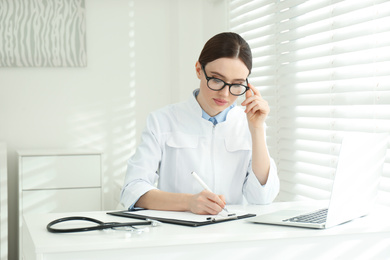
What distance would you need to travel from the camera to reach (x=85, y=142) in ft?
14.1

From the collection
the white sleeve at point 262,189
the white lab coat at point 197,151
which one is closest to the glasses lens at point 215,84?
the white lab coat at point 197,151

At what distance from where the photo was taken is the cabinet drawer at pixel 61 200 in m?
3.74

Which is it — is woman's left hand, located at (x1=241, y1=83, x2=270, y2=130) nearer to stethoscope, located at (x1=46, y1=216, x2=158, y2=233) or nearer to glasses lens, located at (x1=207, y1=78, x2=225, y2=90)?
glasses lens, located at (x1=207, y1=78, x2=225, y2=90)

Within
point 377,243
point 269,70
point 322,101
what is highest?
point 269,70

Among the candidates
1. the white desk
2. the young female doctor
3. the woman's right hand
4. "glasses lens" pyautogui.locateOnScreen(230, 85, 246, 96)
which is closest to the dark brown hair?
the young female doctor

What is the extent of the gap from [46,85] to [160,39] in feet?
3.37

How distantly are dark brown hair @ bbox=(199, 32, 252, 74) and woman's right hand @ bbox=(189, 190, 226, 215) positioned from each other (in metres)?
0.57

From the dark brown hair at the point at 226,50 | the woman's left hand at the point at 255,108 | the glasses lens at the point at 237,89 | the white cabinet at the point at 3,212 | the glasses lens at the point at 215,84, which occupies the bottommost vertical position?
the white cabinet at the point at 3,212

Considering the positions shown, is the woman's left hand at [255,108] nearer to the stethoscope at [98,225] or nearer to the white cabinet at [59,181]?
the stethoscope at [98,225]

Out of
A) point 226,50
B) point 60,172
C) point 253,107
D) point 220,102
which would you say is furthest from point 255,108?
point 60,172

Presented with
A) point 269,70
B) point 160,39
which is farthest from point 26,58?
point 269,70

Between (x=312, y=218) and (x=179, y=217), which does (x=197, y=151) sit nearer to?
(x=179, y=217)

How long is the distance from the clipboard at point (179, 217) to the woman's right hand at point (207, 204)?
18 mm

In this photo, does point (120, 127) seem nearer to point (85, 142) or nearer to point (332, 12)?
point (85, 142)
